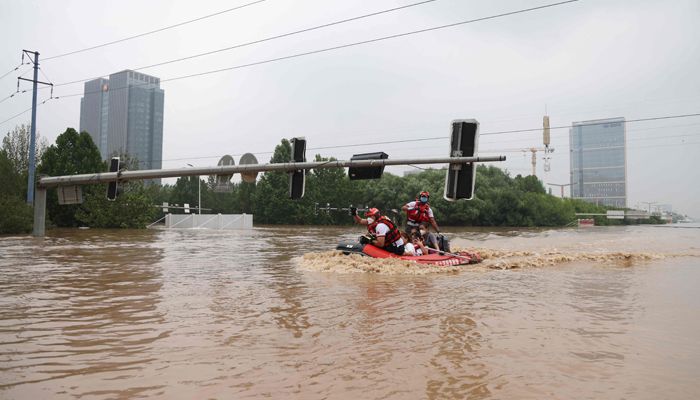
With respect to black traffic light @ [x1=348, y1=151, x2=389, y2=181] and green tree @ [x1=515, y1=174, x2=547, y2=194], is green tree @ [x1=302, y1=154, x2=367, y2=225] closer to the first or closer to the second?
green tree @ [x1=515, y1=174, x2=547, y2=194]

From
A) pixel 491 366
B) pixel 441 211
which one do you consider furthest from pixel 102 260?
pixel 441 211

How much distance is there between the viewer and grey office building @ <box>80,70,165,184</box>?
271ft

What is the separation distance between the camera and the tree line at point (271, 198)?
36.5m

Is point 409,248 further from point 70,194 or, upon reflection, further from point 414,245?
point 70,194

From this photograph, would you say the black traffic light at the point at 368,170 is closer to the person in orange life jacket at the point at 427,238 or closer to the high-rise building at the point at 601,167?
the person in orange life jacket at the point at 427,238

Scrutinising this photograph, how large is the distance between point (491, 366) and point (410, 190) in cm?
6860

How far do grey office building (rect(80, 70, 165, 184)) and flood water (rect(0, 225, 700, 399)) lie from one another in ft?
268

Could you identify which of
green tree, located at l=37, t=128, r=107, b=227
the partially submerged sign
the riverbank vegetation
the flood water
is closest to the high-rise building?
the riverbank vegetation

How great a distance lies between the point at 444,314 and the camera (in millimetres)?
6312

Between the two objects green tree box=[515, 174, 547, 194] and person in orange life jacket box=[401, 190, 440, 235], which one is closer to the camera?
person in orange life jacket box=[401, 190, 440, 235]

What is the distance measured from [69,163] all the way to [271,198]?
4064cm

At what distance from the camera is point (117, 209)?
126 ft

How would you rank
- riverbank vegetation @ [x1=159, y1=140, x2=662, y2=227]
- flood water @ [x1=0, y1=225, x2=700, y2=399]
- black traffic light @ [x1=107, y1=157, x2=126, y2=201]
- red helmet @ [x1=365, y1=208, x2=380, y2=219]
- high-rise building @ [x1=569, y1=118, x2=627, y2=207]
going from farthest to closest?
high-rise building @ [x1=569, y1=118, x2=627, y2=207]
riverbank vegetation @ [x1=159, y1=140, x2=662, y2=227]
black traffic light @ [x1=107, y1=157, x2=126, y2=201]
red helmet @ [x1=365, y1=208, x2=380, y2=219]
flood water @ [x1=0, y1=225, x2=700, y2=399]

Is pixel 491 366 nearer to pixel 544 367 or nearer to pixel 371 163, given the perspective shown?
pixel 544 367
